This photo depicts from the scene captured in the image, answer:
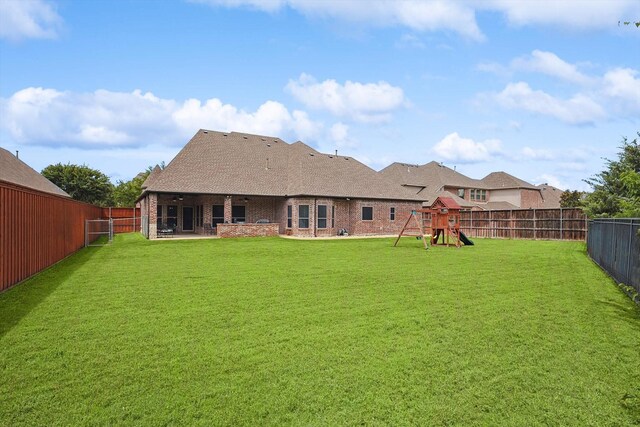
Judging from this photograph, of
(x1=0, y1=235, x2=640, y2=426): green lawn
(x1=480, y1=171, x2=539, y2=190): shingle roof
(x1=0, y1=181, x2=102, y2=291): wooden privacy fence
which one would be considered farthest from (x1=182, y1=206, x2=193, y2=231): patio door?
(x1=480, y1=171, x2=539, y2=190): shingle roof

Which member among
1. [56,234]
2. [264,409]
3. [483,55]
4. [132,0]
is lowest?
[264,409]

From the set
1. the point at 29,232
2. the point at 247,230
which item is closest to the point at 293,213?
the point at 247,230

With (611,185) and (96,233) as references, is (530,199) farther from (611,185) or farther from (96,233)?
(96,233)

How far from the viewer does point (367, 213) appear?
28531mm

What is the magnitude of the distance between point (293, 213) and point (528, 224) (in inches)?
600

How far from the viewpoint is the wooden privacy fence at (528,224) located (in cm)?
2367

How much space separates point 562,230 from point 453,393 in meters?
24.5

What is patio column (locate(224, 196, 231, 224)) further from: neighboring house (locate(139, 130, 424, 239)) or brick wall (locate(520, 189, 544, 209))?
brick wall (locate(520, 189, 544, 209))

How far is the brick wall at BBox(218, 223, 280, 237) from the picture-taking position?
24.0m

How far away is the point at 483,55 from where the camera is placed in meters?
13.0

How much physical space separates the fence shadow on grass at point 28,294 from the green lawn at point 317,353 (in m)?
0.06

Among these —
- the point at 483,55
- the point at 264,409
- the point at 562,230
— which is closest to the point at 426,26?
the point at 483,55

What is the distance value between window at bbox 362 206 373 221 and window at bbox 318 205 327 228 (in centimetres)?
321

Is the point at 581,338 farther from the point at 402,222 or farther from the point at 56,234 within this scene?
the point at 402,222
